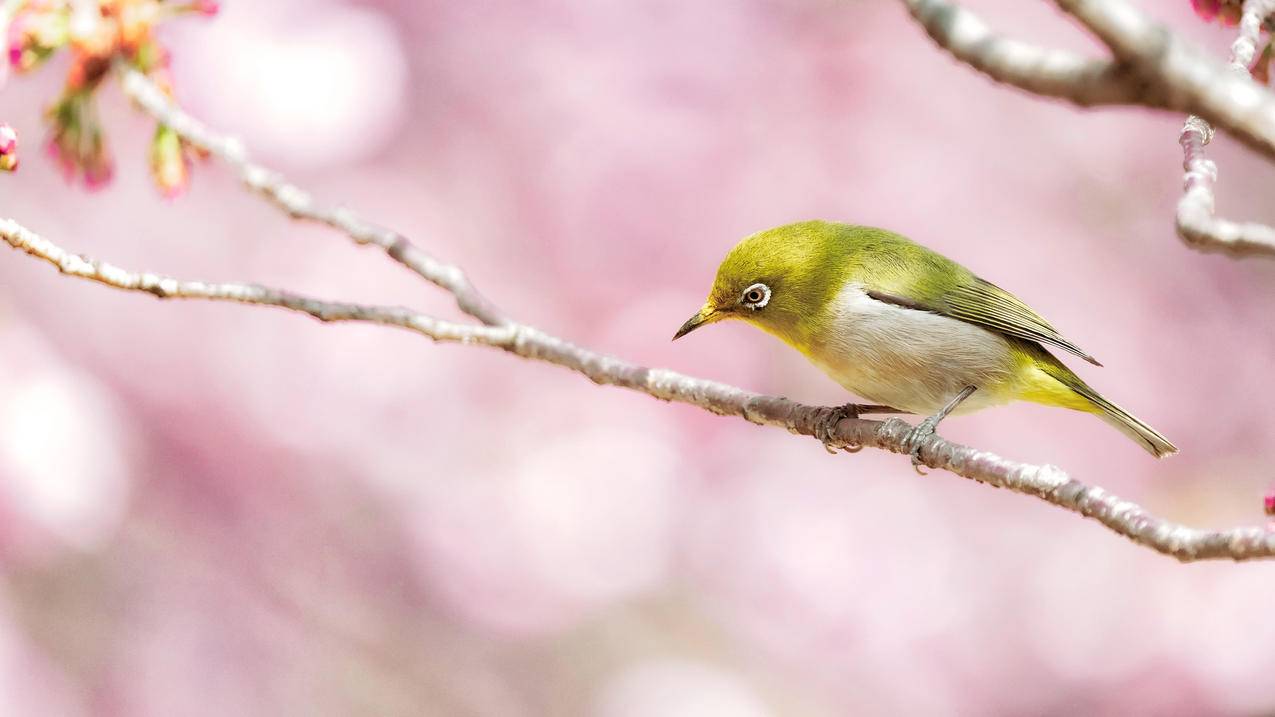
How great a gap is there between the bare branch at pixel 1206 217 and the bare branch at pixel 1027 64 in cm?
25

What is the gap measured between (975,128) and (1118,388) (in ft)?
4.24

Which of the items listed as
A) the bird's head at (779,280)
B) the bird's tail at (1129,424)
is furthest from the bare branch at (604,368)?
the bird's tail at (1129,424)

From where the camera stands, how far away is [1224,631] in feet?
14.5

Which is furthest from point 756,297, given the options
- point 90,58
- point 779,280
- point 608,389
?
point 608,389

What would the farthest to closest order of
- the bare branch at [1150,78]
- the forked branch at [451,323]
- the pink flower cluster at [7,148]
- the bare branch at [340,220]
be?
the bare branch at [340,220] → the forked branch at [451,323] → the pink flower cluster at [7,148] → the bare branch at [1150,78]

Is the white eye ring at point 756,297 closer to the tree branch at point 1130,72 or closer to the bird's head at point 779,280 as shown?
the bird's head at point 779,280

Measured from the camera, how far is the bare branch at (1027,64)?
0.92 metres

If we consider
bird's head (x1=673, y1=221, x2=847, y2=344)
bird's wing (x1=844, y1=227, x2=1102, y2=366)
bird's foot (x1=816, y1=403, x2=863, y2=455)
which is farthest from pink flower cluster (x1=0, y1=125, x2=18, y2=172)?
bird's wing (x1=844, y1=227, x2=1102, y2=366)

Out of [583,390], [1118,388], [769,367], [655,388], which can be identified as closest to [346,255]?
[583,390]

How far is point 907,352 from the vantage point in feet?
8.51

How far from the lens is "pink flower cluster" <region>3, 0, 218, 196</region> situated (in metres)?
2.58

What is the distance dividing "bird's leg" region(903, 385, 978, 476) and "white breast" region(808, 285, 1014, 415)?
0.08 feet

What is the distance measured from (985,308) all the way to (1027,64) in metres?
1.78

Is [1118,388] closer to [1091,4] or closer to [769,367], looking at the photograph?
[769,367]
